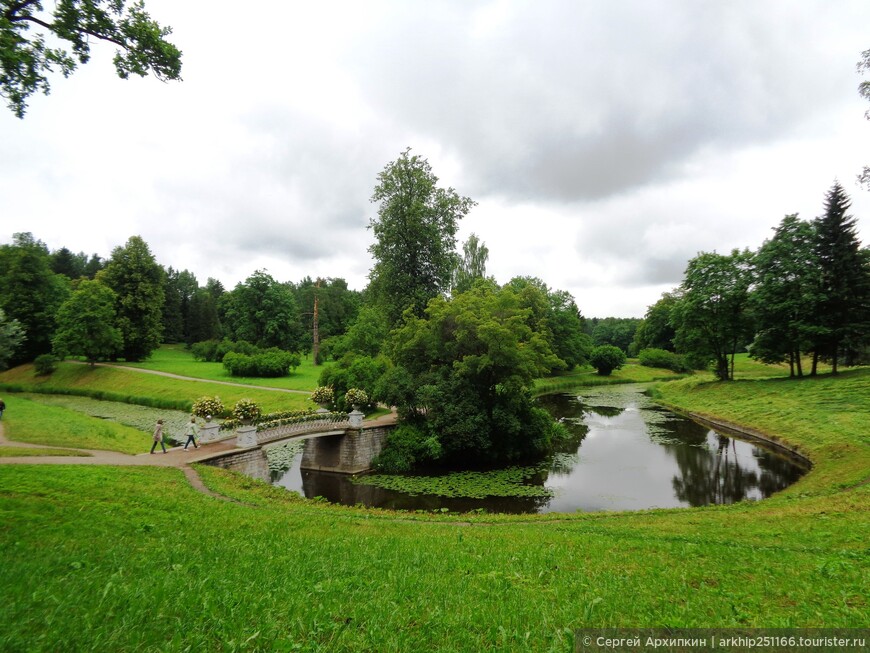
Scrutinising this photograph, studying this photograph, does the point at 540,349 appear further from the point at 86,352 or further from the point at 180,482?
the point at 86,352

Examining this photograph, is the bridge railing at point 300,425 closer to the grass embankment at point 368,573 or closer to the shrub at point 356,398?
the shrub at point 356,398

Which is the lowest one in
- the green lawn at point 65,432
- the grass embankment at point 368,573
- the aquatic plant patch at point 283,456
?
the aquatic plant patch at point 283,456

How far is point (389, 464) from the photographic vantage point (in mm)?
23031

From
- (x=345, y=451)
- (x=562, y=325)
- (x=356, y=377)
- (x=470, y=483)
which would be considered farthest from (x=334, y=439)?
(x=562, y=325)

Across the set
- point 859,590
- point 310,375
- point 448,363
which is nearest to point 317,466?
point 448,363

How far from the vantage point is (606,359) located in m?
69.4

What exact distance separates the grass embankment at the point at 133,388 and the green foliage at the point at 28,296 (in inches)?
123

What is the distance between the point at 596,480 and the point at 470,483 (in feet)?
19.8

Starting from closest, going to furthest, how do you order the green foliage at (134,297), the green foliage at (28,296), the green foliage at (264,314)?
the green foliage at (28,296), the green foliage at (134,297), the green foliage at (264,314)

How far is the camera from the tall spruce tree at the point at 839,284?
3612cm

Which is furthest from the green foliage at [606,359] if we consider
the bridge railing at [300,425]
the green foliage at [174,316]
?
the green foliage at [174,316]

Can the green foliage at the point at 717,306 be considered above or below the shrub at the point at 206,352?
above

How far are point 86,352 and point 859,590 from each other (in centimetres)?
6133

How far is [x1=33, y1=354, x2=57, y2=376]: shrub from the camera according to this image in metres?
48.1
